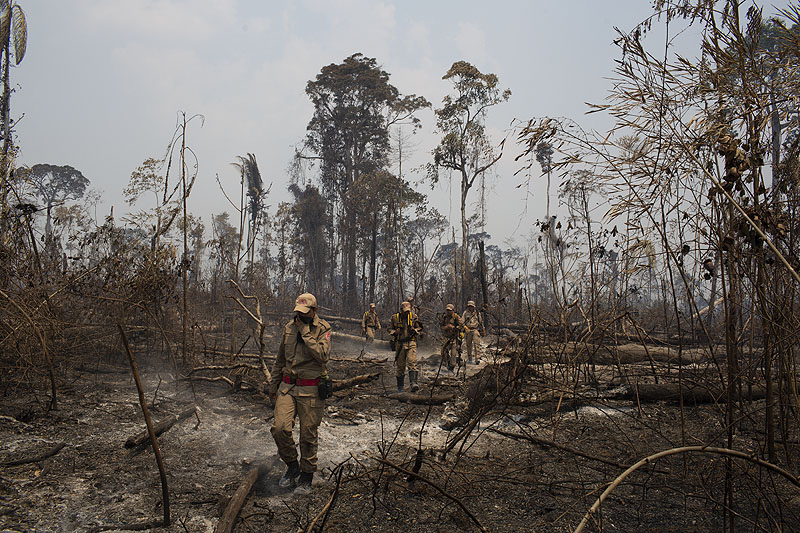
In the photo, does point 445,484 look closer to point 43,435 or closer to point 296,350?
point 296,350

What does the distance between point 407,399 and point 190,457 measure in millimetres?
3880

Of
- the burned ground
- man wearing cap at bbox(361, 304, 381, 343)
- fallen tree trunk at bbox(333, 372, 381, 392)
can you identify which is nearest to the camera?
the burned ground

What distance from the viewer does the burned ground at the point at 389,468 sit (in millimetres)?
3891

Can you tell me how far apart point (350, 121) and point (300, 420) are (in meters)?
30.0

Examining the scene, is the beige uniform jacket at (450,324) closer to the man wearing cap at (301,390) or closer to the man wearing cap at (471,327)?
the man wearing cap at (471,327)

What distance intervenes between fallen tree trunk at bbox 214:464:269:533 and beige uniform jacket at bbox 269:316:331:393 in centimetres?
90

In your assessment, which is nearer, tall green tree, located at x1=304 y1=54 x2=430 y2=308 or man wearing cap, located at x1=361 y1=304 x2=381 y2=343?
man wearing cap, located at x1=361 y1=304 x2=381 y2=343

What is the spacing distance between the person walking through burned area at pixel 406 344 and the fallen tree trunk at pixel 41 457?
17.9 ft

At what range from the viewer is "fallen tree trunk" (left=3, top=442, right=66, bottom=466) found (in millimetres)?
4582

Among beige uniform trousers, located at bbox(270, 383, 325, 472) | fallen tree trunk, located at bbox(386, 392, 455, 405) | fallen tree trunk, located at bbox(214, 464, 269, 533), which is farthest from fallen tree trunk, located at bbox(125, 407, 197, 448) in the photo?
fallen tree trunk, located at bbox(386, 392, 455, 405)

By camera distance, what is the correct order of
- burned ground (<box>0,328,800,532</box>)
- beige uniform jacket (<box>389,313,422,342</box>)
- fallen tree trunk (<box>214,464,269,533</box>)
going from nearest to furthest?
1. fallen tree trunk (<box>214,464,269,533</box>)
2. burned ground (<box>0,328,800,532</box>)
3. beige uniform jacket (<box>389,313,422,342</box>)

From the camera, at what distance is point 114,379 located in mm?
8406

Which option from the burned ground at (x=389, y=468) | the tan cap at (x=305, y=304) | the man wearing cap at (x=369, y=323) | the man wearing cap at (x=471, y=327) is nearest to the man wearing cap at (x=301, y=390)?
the tan cap at (x=305, y=304)

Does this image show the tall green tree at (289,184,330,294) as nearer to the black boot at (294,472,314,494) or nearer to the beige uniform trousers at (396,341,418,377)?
the beige uniform trousers at (396,341,418,377)
